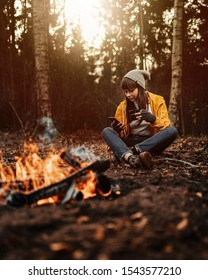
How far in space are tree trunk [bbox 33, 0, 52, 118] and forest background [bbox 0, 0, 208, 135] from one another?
7.37ft

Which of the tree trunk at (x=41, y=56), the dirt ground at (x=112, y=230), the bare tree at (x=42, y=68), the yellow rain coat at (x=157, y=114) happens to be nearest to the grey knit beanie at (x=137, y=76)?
the yellow rain coat at (x=157, y=114)

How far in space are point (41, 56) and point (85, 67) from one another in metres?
6.34

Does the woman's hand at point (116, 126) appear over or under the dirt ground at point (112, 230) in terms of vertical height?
over

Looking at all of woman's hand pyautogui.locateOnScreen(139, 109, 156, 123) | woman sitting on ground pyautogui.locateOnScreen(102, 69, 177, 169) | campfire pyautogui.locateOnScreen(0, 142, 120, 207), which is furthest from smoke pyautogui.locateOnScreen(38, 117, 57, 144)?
campfire pyautogui.locateOnScreen(0, 142, 120, 207)

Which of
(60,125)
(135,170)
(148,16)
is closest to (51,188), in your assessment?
→ (135,170)

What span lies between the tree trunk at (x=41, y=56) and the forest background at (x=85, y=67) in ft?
7.37

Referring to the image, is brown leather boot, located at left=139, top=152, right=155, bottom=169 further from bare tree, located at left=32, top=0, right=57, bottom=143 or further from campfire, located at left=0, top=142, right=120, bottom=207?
bare tree, located at left=32, top=0, right=57, bottom=143

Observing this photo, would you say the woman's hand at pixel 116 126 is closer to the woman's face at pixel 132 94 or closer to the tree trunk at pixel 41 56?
the woman's face at pixel 132 94

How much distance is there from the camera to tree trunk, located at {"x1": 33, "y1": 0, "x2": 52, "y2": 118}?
8.59 metres

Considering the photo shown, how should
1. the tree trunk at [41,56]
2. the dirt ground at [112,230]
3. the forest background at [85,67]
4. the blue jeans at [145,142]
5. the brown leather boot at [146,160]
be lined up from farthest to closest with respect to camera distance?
1. the forest background at [85,67]
2. the tree trunk at [41,56]
3. the blue jeans at [145,142]
4. the brown leather boot at [146,160]
5. the dirt ground at [112,230]

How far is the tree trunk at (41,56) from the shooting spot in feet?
28.2

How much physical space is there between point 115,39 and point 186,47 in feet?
18.5

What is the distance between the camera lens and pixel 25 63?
13.2 m

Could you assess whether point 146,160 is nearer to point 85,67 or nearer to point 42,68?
point 42,68
